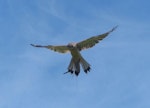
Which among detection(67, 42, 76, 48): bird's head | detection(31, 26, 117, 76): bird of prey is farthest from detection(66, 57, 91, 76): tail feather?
detection(67, 42, 76, 48): bird's head

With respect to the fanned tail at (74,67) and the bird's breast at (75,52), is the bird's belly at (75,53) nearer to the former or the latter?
the bird's breast at (75,52)

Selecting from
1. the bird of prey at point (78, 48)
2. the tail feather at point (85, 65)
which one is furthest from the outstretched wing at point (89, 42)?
the tail feather at point (85, 65)

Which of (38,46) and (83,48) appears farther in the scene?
(83,48)

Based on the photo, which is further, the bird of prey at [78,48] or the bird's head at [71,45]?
the bird's head at [71,45]

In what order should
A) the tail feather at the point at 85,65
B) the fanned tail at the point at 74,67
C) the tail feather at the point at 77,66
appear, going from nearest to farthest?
the fanned tail at the point at 74,67 < the tail feather at the point at 77,66 < the tail feather at the point at 85,65

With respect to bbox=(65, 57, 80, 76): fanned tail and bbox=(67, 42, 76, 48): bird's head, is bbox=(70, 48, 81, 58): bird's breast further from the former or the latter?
bbox=(65, 57, 80, 76): fanned tail

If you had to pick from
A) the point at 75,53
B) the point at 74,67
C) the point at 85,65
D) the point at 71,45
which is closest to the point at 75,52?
the point at 75,53

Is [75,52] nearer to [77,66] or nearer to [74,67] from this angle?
[77,66]

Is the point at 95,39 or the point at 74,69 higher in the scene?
the point at 95,39

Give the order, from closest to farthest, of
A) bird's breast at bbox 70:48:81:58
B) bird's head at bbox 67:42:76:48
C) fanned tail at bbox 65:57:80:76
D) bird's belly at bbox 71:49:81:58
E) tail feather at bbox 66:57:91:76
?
fanned tail at bbox 65:57:80:76, tail feather at bbox 66:57:91:76, bird's belly at bbox 71:49:81:58, bird's breast at bbox 70:48:81:58, bird's head at bbox 67:42:76:48

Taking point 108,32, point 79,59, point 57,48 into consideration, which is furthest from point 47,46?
point 108,32

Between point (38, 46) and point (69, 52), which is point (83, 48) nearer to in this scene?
point (69, 52)
